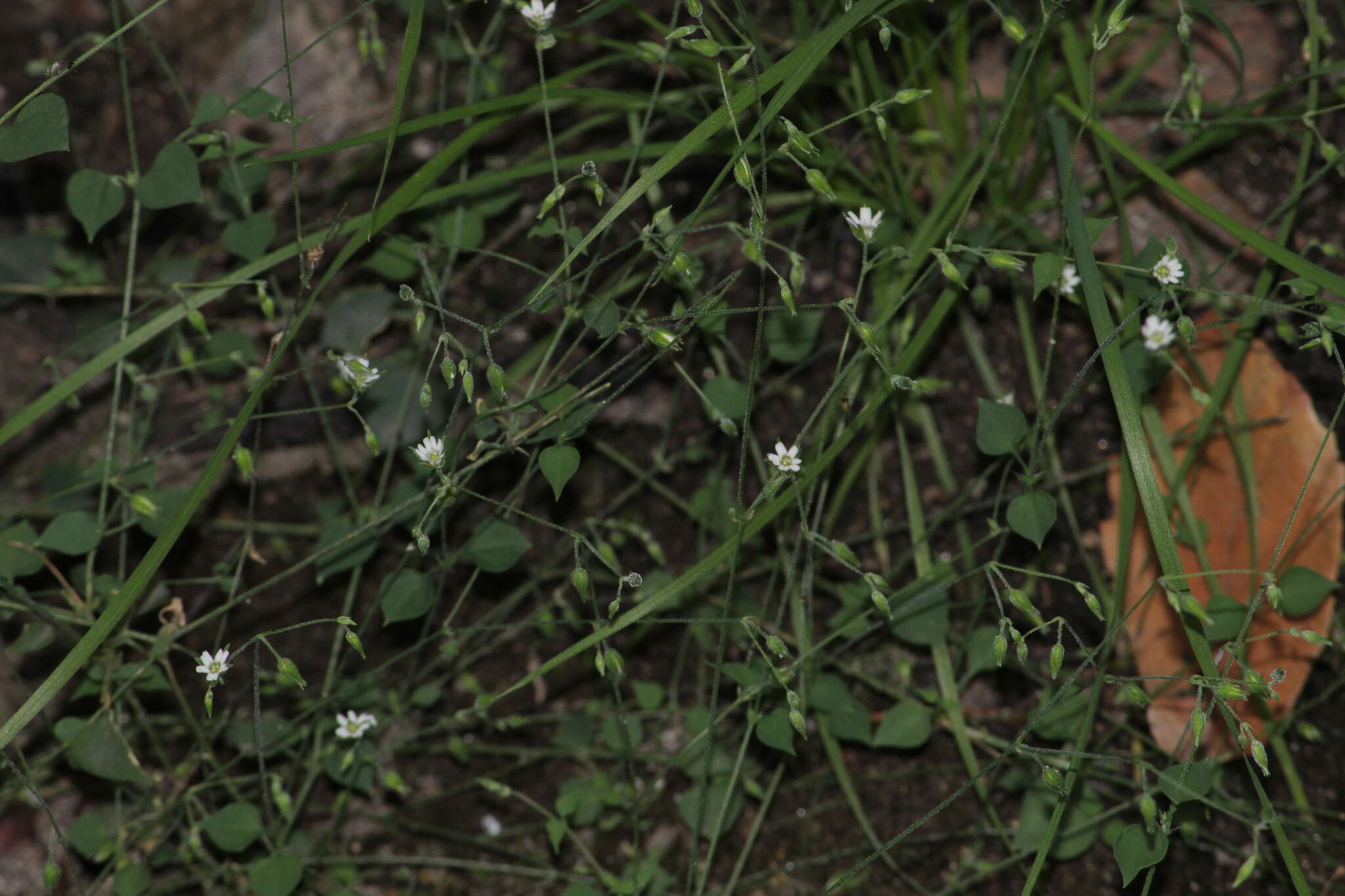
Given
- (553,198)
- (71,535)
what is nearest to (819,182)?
(553,198)

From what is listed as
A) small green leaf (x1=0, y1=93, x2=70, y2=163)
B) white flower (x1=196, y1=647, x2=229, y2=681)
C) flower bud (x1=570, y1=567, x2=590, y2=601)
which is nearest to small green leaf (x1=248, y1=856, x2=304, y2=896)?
white flower (x1=196, y1=647, x2=229, y2=681)

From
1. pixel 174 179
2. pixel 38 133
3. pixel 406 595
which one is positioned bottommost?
pixel 406 595

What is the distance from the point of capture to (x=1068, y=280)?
156cm

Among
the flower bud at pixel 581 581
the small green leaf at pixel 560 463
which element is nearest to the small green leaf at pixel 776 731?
the flower bud at pixel 581 581

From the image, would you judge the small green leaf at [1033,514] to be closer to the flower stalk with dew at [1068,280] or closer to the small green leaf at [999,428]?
the small green leaf at [999,428]

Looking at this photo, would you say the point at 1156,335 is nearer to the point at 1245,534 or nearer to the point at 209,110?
the point at 1245,534

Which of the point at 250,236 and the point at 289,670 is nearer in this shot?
the point at 289,670

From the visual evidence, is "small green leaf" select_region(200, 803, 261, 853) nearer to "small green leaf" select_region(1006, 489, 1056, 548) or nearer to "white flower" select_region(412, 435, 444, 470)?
"white flower" select_region(412, 435, 444, 470)

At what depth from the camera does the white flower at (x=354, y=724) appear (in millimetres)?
1559

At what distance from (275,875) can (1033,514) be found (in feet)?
3.70

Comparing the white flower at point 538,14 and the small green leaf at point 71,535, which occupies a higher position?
the white flower at point 538,14

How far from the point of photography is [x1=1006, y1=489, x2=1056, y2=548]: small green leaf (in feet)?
4.74

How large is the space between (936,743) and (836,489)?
435 mm

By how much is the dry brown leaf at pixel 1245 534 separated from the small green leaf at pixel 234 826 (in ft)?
4.24
